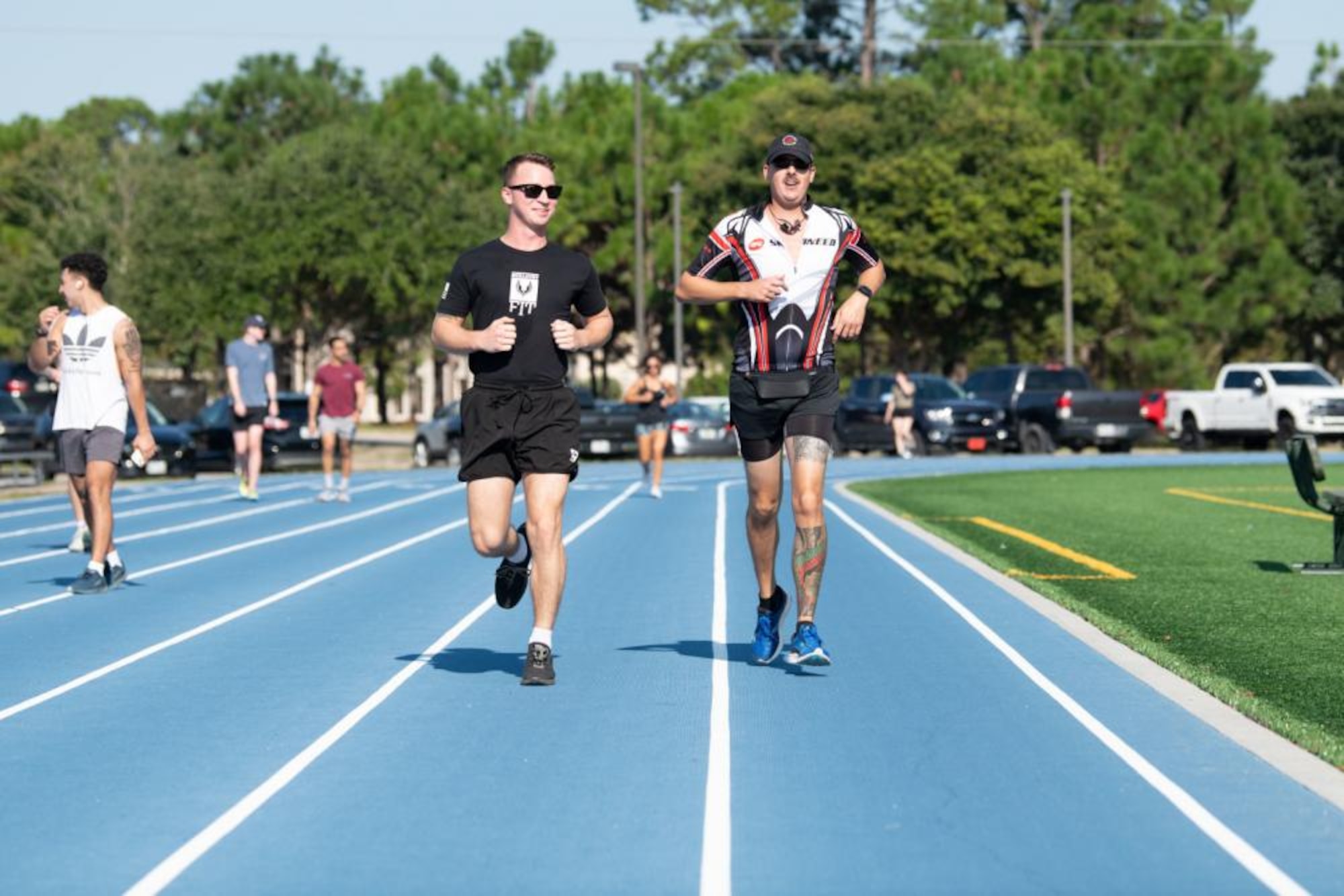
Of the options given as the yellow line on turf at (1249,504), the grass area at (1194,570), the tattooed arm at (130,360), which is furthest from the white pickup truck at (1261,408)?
the tattooed arm at (130,360)

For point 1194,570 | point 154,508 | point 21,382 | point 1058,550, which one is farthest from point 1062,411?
point 1194,570

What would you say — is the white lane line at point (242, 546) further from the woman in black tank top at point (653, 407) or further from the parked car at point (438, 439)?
the parked car at point (438, 439)

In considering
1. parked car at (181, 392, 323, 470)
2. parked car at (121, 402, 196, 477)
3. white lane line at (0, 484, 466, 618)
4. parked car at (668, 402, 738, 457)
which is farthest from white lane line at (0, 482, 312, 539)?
parked car at (668, 402, 738, 457)

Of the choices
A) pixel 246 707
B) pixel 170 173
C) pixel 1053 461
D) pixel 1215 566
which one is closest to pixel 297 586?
pixel 246 707

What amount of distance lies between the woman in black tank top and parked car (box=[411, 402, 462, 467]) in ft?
44.0

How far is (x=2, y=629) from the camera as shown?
415 inches

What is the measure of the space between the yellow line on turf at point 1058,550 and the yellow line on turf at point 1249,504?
3058 millimetres

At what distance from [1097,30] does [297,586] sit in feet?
191

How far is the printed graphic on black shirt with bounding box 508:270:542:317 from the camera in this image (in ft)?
26.8

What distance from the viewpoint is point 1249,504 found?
69.8 ft

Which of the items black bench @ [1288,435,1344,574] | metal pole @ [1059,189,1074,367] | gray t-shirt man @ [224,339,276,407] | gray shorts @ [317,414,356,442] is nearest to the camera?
black bench @ [1288,435,1344,574]

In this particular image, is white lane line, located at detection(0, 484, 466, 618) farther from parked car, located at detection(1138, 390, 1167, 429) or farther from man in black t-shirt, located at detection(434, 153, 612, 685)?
parked car, located at detection(1138, 390, 1167, 429)

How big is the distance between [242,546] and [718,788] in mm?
10680

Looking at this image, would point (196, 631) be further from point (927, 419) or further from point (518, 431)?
point (927, 419)
